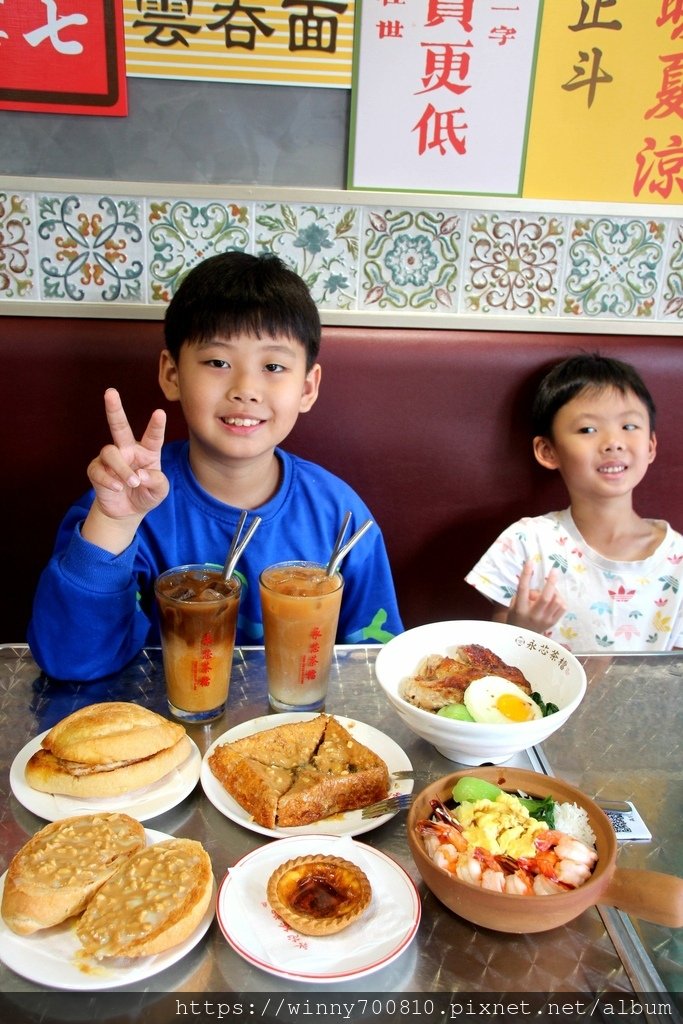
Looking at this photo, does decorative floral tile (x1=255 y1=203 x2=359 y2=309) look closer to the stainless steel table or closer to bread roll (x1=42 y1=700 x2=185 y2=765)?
the stainless steel table

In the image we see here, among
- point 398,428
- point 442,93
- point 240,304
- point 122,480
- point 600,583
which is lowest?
point 600,583

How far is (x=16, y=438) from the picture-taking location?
202 centimetres

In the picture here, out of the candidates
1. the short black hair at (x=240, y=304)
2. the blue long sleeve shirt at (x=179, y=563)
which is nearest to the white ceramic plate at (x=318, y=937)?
the blue long sleeve shirt at (x=179, y=563)

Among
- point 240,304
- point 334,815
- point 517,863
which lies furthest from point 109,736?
point 240,304

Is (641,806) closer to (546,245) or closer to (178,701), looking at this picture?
(178,701)

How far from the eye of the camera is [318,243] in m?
2.10

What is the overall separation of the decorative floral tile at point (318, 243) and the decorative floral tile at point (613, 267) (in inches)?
23.4

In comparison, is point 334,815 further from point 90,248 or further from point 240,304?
point 90,248

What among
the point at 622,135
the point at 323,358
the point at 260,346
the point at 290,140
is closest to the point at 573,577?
the point at 323,358

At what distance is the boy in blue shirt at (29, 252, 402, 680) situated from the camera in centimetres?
135

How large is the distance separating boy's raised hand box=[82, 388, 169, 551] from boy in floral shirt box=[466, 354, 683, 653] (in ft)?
3.19

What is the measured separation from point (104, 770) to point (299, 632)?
1.14 feet

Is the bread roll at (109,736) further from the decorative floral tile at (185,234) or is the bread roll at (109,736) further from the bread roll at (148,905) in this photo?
the decorative floral tile at (185,234)

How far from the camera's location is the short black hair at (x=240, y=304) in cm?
164
